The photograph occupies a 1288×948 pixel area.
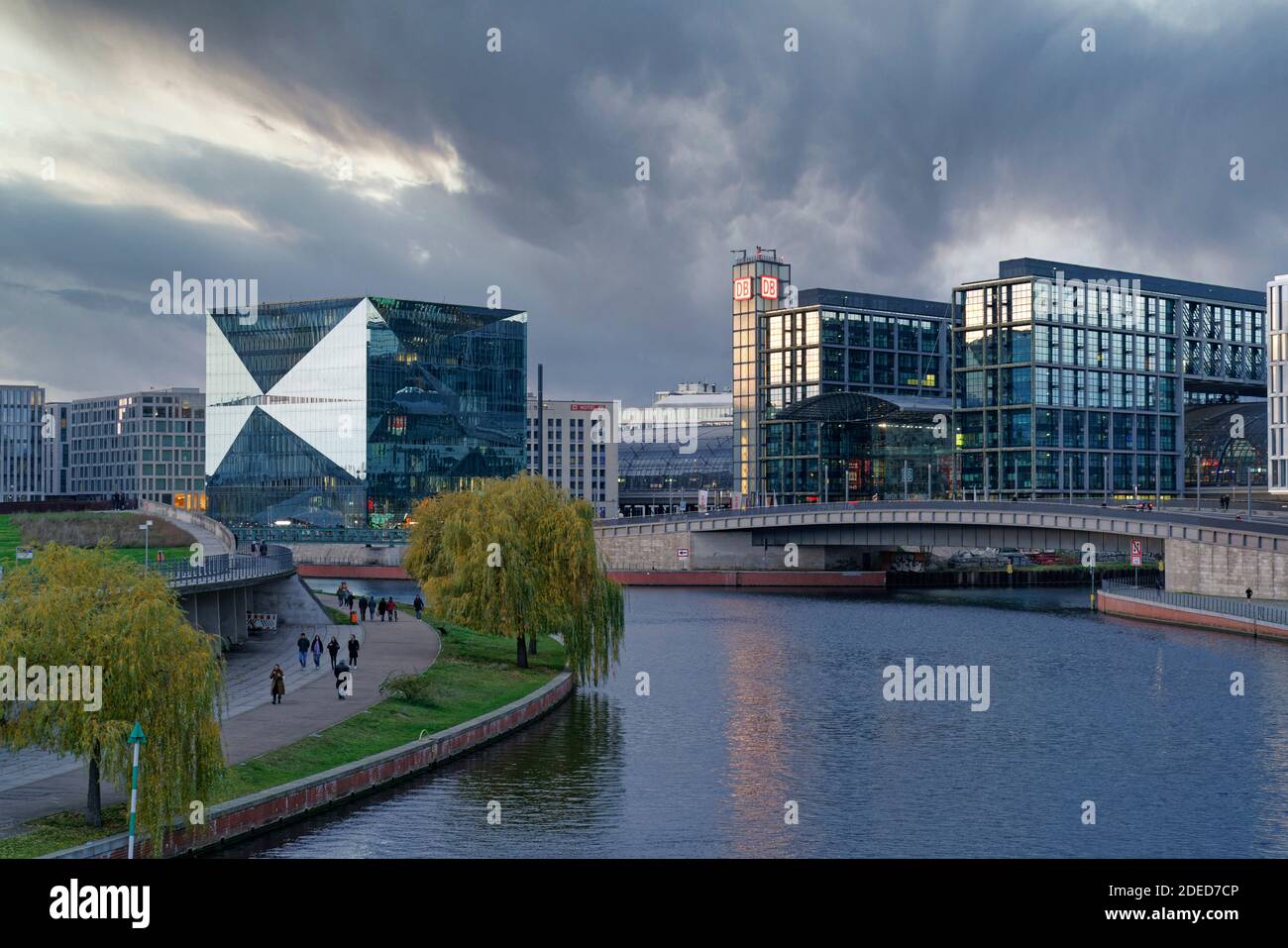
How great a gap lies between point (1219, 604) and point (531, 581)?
46719mm

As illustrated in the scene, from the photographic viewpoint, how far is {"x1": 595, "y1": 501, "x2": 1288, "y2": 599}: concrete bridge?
295ft

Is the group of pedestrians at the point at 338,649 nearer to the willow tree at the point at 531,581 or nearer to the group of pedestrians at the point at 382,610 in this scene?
the group of pedestrians at the point at 382,610

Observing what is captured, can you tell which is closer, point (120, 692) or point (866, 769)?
point (120, 692)

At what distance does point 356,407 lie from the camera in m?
180

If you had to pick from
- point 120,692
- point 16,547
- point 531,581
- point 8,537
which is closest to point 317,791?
point 120,692

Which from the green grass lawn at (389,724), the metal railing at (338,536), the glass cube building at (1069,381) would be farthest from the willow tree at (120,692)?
the glass cube building at (1069,381)

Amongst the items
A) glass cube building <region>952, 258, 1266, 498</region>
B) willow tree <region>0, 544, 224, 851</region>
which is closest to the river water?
willow tree <region>0, 544, 224, 851</region>

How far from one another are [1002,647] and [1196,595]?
23.3 m

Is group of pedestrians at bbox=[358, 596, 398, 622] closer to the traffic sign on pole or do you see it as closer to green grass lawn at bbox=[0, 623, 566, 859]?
green grass lawn at bbox=[0, 623, 566, 859]

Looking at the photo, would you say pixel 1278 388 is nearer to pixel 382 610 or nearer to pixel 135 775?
pixel 382 610

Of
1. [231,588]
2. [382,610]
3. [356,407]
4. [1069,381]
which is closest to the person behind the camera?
[231,588]

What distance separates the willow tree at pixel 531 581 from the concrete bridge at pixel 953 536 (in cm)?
319

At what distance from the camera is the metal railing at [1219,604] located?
76.6m
